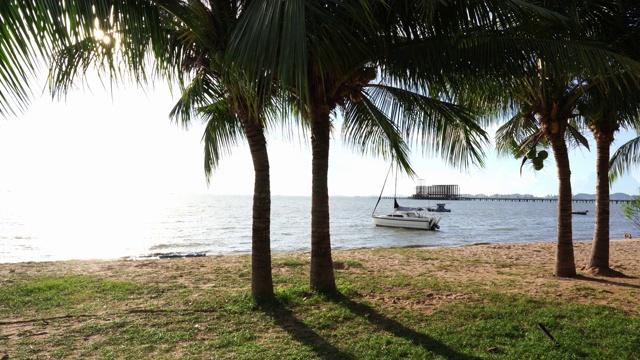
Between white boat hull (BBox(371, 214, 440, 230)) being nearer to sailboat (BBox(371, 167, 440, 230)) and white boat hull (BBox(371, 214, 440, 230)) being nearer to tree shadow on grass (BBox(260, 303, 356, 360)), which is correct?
sailboat (BBox(371, 167, 440, 230))

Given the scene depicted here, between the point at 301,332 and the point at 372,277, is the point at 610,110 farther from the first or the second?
the point at 301,332

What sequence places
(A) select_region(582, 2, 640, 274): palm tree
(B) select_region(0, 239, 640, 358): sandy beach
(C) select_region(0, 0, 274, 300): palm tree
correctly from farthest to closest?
1. (A) select_region(582, 2, 640, 274): palm tree
2. (B) select_region(0, 239, 640, 358): sandy beach
3. (C) select_region(0, 0, 274, 300): palm tree

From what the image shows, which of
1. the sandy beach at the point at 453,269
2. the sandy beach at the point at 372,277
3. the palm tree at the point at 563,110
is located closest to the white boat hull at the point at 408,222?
the sandy beach at the point at 453,269

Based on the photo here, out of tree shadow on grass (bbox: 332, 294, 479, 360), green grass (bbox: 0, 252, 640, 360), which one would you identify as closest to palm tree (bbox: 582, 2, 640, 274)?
green grass (bbox: 0, 252, 640, 360)

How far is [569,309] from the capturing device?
→ 6777mm

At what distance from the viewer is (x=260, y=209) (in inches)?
287

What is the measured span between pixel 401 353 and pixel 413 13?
4.29m

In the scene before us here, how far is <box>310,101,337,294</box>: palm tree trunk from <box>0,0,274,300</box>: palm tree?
846 millimetres

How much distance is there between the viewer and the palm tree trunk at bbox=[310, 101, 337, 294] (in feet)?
24.5

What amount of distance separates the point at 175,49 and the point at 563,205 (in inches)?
318

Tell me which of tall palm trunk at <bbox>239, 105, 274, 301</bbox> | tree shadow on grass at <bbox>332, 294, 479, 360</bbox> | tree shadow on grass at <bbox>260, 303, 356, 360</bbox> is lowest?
tree shadow on grass at <bbox>260, 303, 356, 360</bbox>

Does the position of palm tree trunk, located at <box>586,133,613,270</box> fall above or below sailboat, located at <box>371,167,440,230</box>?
above

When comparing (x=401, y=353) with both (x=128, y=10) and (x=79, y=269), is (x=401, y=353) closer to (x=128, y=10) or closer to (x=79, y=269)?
(x=128, y=10)

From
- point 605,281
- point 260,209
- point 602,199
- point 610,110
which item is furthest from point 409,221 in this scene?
point 260,209
